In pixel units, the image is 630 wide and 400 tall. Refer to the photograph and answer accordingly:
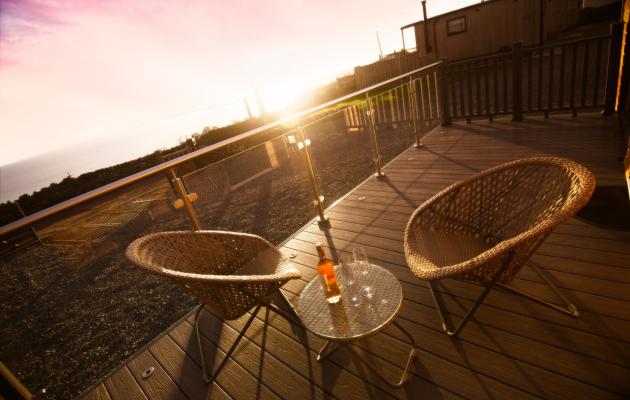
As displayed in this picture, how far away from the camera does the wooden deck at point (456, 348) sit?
56.0 inches

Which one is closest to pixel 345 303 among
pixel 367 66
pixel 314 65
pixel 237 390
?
pixel 237 390

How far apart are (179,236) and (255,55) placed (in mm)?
9291

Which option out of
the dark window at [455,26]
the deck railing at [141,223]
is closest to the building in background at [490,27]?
the dark window at [455,26]

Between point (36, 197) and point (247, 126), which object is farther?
point (247, 126)

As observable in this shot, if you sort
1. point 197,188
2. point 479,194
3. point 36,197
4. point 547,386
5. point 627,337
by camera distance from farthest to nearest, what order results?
point 36,197 < point 197,188 < point 479,194 < point 627,337 < point 547,386

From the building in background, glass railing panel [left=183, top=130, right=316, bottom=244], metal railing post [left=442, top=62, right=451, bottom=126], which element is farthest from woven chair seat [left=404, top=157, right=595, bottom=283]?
the building in background

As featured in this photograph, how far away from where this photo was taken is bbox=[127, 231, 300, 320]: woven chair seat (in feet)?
5.10

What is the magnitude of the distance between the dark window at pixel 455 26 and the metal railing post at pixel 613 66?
1291 centimetres

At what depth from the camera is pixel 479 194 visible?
197 cm

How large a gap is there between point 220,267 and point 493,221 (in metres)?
1.93

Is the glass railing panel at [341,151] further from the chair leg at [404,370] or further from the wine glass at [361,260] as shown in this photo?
the chair leg at [404,370]

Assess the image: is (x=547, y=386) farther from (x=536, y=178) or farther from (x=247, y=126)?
(x=247, y=126)

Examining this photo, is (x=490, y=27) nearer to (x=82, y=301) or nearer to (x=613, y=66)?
(x=613, y=66)

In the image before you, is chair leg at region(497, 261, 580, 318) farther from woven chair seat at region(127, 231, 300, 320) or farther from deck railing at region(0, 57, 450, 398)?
deck railing at region(0, 57, 450, 398)
